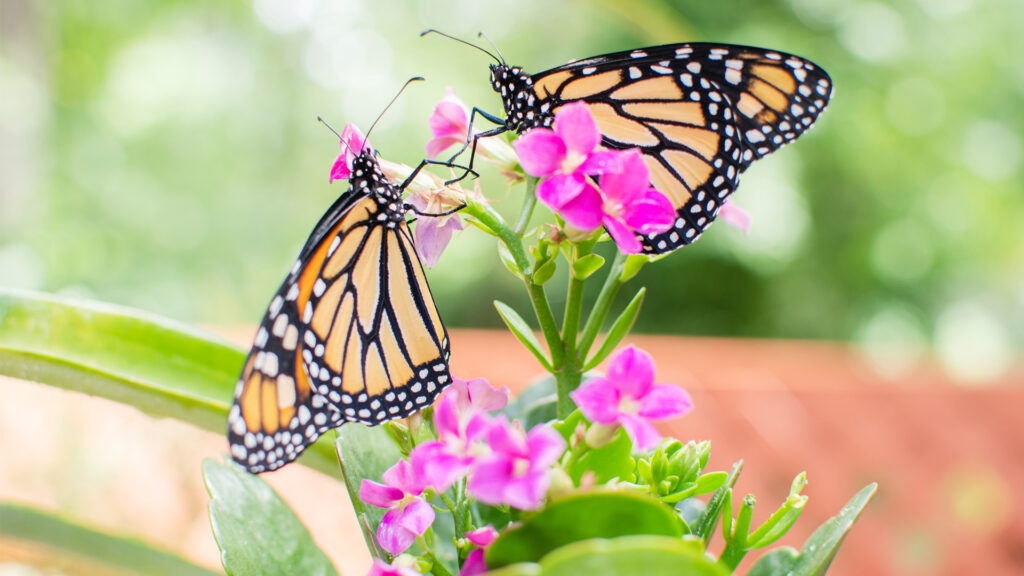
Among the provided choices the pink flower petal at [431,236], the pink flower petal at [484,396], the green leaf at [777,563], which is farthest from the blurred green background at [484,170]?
the green leaf at [777,563]

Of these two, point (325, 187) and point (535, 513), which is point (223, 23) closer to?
point (325, 187)

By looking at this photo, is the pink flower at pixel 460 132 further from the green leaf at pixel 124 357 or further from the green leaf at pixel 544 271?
the green leaf at pixel 124 357

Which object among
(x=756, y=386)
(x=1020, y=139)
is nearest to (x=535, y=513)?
(x=756, y=386)

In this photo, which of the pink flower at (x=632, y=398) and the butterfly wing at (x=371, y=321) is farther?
the butterfly wing at (x=371, y=321)

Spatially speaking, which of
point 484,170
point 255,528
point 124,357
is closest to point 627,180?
point 255,528

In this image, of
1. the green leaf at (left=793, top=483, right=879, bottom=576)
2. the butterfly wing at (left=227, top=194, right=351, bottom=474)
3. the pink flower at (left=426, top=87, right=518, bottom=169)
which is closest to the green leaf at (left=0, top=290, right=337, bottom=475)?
the butterfly wing at (left=227, top=194, right=351, bottom=474)

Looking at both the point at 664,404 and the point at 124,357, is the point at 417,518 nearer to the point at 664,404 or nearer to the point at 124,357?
the point at 664,404

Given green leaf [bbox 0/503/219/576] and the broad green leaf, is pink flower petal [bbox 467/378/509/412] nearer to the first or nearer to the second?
the broad green leaf
